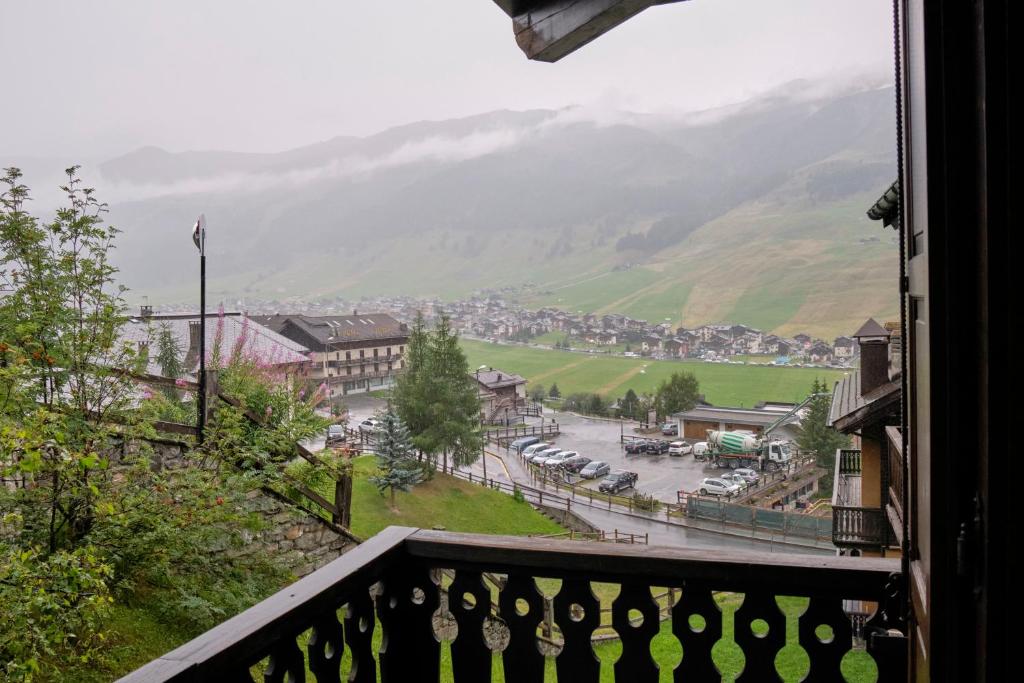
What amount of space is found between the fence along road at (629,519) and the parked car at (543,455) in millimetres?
228

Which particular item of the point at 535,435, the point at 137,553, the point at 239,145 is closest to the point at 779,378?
the point at 535,435

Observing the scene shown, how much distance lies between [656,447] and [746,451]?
859mm

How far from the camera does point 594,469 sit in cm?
686

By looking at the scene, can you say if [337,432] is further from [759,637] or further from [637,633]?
[759,637]

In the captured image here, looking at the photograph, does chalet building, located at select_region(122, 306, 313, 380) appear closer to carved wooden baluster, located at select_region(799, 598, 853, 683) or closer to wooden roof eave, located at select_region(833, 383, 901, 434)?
carved wooden baluster, located at select_region(799, 598, 853, 683)

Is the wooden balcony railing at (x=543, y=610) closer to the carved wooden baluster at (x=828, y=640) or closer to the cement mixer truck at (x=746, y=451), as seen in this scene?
the carved wooden baluster at (x=828, y=640)

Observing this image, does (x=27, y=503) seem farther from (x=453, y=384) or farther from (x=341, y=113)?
(x=341, y=113)

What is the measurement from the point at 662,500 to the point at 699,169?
12198mm

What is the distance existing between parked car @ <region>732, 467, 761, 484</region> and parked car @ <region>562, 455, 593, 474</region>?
1.65m

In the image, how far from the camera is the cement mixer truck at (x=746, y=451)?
561 centimetres

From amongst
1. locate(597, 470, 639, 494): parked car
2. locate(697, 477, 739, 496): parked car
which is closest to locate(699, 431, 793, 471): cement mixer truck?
locate(697, 477, 739, 496): parked car

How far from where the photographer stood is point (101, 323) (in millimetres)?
3213

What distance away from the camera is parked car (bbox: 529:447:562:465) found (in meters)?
7.28

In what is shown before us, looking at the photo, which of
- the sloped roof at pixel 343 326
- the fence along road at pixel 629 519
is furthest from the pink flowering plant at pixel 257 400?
the fence along road at pixel 629 519
